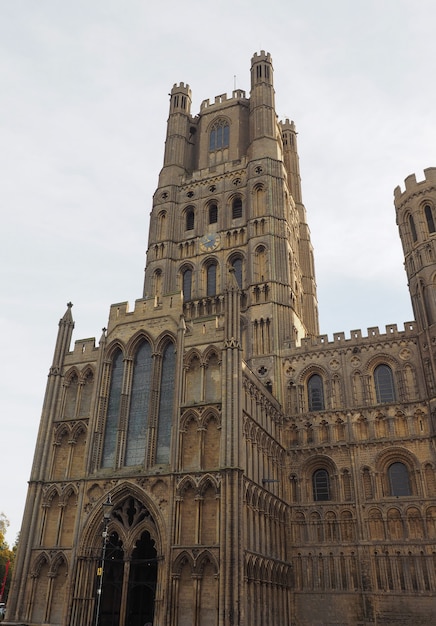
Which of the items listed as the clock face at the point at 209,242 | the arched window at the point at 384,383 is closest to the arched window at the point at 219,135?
the clock face at the point at 209,242

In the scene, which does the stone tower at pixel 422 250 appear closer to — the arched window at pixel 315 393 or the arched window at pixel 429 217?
the arched window at pixel 429 217

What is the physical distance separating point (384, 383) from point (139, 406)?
1724cm

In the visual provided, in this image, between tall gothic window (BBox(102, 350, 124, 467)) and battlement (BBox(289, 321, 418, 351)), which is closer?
tall gothic window (BBox(102, 350, 124, 467))

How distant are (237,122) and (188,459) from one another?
129 ft

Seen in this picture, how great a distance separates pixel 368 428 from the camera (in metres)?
37.0

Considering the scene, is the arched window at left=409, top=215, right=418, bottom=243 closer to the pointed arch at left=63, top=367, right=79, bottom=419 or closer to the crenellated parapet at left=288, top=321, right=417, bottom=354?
the crenellated parapet at left=288, top=321, right=417, bottom=354

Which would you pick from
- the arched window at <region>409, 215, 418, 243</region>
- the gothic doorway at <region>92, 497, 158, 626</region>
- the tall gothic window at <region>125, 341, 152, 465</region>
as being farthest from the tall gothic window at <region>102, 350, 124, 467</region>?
the arched window at <region>409, 215, 418, 243</region>

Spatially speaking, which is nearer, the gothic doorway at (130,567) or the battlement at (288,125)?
the gothic doorway at (130,567)

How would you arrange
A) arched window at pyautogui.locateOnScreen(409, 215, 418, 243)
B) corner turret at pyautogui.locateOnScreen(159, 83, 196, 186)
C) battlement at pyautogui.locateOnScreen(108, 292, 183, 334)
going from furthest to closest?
corner turret at pyautogui.locateOnScreen(159, 83, 196, 186) → arched window at pyautogui.locateOnScreen(409, 215, 418, 243) → battlement at pyautogui.locateOnScreen(108, 292, 183, 334)

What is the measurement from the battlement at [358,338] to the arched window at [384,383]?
2.14 metres

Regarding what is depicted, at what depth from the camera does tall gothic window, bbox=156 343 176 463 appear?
3098 cm

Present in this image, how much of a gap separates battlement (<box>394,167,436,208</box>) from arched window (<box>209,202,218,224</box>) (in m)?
16.4

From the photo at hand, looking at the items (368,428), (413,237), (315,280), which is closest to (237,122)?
(315,280)

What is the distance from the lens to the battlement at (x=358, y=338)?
128ft
